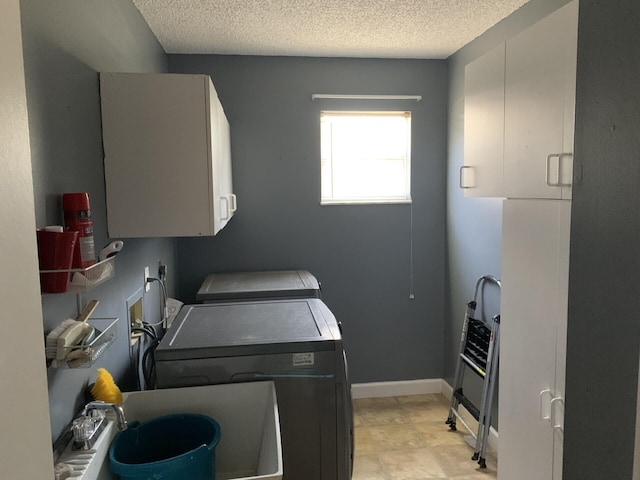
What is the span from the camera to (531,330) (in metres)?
1.74

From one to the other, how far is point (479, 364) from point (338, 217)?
1355 millimetres

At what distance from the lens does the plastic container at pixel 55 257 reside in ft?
3.60

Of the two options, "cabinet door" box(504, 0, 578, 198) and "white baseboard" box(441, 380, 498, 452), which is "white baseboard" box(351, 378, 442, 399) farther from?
"cabinet door" box(504, 0, 578, 198)

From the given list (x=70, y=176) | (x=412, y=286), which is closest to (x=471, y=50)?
(x=412, y=286)

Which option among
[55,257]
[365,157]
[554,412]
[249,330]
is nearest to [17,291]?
[55,257]

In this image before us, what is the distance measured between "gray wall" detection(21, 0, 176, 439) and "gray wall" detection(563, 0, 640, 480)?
118 cm

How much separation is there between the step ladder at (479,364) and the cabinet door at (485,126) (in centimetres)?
89

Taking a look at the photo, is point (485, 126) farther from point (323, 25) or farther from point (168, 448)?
point (168, 448)

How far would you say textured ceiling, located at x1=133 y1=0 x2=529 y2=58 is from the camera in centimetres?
240

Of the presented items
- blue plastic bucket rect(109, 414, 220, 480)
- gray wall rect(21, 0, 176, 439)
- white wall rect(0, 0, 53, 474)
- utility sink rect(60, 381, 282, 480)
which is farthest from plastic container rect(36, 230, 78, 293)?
utility sink rect(60, 381, 282, 480)

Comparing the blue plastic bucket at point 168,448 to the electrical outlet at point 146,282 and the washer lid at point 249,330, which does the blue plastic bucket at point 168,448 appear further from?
the electrical outlet at point 146,282

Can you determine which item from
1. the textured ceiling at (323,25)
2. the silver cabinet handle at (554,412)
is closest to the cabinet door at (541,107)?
the silver cabinet handle at (554,412)

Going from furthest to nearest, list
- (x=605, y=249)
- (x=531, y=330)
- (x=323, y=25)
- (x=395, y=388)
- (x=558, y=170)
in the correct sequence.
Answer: (x=395, y=388), (x=323, y=25), (x=531, y=330), (x=558, y=170), (x=605, y=249)

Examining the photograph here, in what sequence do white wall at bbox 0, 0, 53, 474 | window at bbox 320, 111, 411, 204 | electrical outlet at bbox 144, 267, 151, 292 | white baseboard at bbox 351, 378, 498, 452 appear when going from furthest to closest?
white baseboard at bbox 351, 378, 498, 452 < window at bbox 320, 111, 411, 204 < electrical outlet at bbox 144, 267, 151, 292 < white wall at bbox 0, 0, 53, 474
